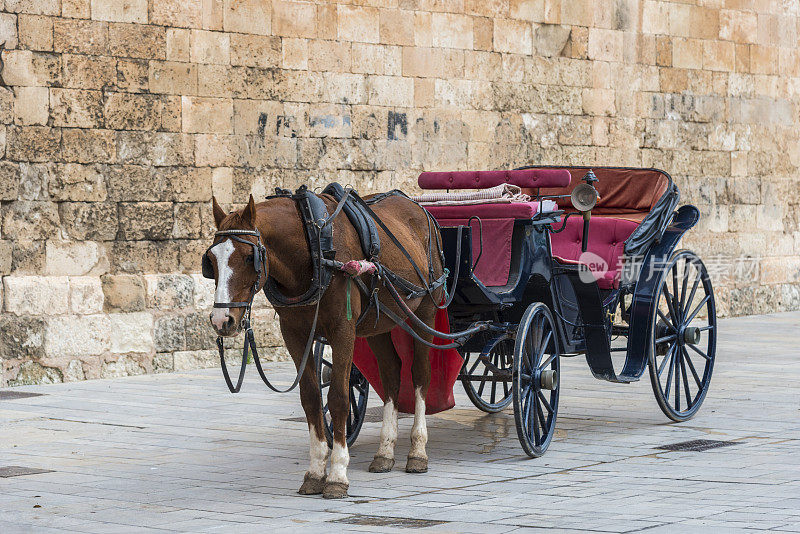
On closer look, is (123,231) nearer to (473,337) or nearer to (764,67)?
(473,337)

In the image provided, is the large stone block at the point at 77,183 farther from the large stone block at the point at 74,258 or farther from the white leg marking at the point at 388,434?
the white leg marking at the point at 388,434

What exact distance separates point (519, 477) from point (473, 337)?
121cm

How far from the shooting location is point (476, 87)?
46.3 feet

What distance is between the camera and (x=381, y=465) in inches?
279

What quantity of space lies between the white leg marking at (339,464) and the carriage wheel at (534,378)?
1184 mm

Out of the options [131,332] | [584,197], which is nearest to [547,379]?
[584,197]

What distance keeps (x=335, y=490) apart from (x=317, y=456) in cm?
26

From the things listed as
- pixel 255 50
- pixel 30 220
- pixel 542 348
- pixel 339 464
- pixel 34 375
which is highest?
pixel 255 50

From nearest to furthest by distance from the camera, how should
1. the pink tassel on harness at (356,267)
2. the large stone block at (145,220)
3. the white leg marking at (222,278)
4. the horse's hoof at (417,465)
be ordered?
the white leg marking at (222,278)
the pink tassel on harness at (356,267)
the horse's hoof at (417,465)
the large stone block at (145,220)

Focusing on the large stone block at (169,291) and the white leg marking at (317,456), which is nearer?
the white leg marking at (317,456)

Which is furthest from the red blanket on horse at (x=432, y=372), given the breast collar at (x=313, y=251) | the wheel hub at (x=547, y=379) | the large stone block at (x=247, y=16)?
the large stone block at (x=247, y=16)

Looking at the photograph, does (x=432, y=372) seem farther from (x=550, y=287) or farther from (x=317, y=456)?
(x=317, y=456)

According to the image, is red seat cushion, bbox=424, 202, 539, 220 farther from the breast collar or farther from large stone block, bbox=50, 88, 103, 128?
large stone block, bbox=50, 88, 103, 128

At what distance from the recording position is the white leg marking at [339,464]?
21.1 feet
